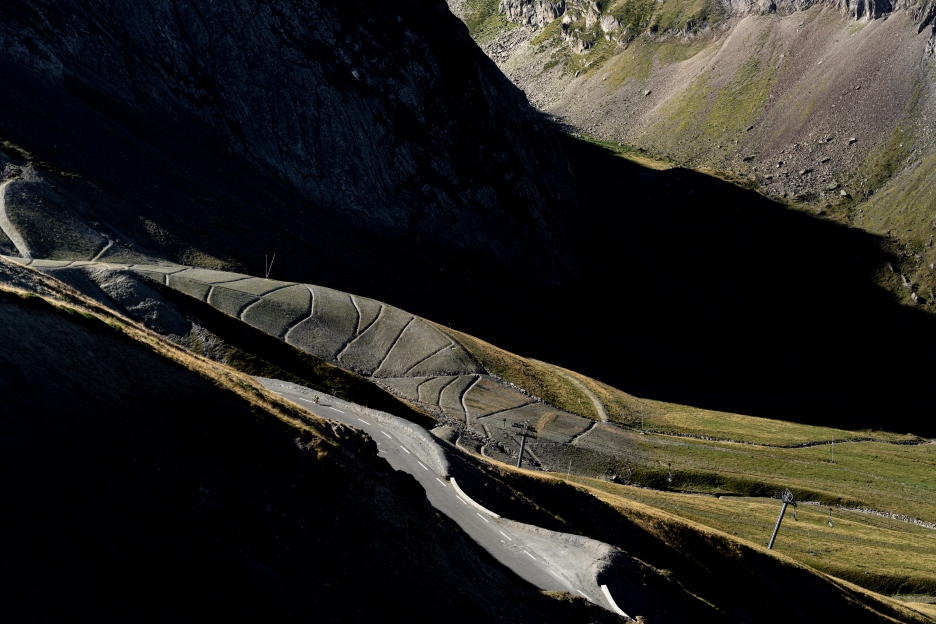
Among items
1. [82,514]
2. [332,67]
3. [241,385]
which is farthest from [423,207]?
[82,514]

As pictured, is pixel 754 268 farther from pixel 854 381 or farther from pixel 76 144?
pixel 76 144

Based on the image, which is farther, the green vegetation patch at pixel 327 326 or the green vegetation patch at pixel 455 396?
the green vegetation patch at pixel 327 326

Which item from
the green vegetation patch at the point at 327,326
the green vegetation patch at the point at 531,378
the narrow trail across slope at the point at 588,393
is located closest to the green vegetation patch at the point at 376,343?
the green vegetation patch at the point at 327,326

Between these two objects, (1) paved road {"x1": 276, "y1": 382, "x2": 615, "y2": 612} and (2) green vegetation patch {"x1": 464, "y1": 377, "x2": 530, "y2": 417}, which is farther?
(2) green vegetation patch {"x1": 464, "y1": 377, "x2": 530, "y2": 417}

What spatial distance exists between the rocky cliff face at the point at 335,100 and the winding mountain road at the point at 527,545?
8210cm

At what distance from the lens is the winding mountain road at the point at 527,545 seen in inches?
1283

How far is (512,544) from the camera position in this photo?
115ft

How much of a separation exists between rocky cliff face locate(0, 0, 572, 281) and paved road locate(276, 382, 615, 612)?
81.9 m

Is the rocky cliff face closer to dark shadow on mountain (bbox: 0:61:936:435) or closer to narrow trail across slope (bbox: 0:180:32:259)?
dark shadow on mountain (bbox: 0:61:936:435)

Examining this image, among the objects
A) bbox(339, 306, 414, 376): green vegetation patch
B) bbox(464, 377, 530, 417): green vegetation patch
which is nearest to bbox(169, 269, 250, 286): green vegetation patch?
bbox(339, 306, 414, 376): green vegetation patch

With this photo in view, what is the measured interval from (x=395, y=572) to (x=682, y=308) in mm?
137323

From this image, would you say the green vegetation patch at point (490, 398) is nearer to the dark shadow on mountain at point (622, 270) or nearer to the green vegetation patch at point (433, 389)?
the green vegetation patch at point (433, 389)

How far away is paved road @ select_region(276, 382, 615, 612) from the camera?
3259cm

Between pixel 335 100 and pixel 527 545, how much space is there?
109351mm
